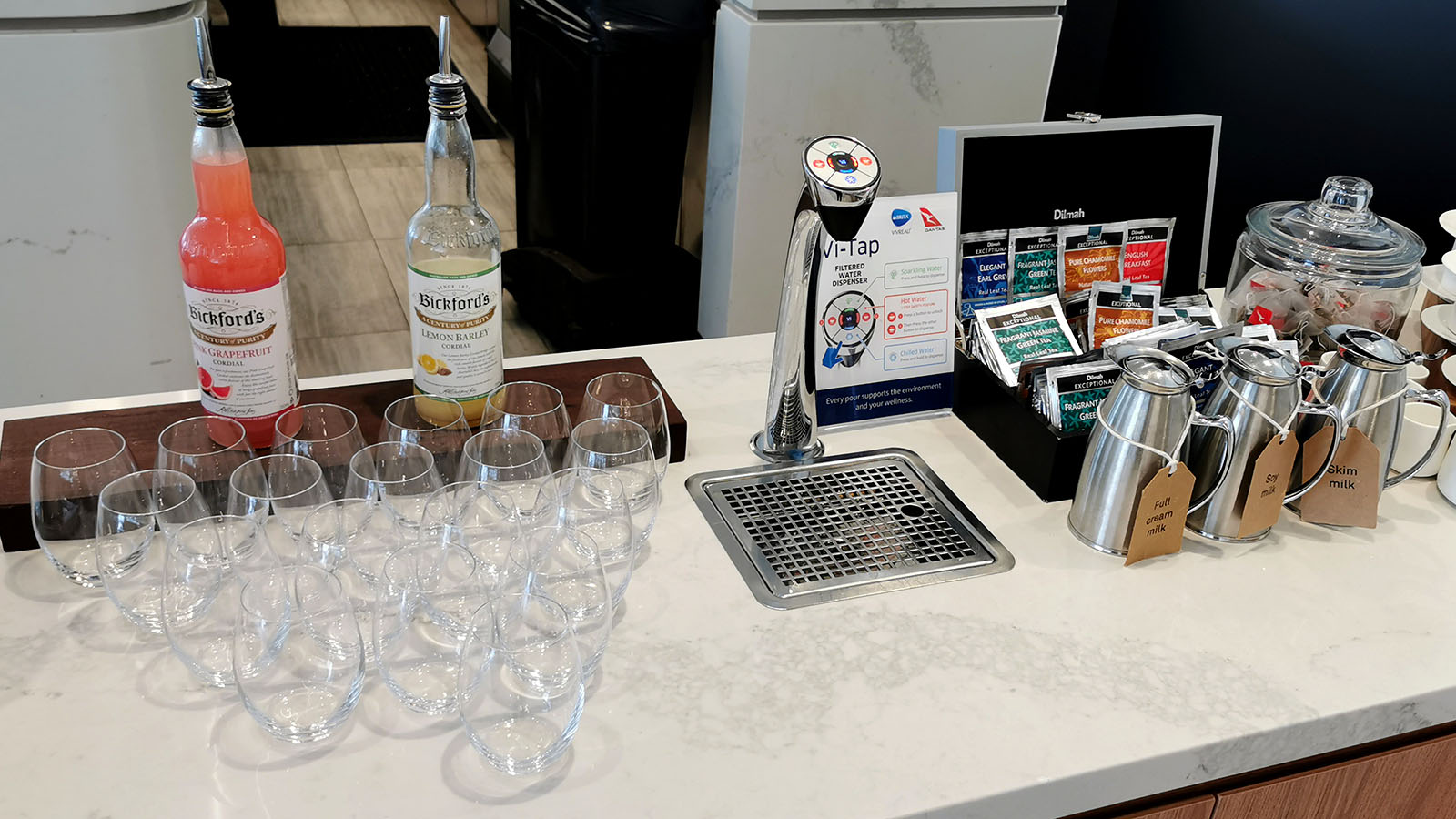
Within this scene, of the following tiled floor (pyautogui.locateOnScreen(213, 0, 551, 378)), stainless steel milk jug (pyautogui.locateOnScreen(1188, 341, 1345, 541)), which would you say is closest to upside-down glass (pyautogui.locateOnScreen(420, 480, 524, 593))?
stainless steel milk jug (pyautogui.locateOnScreen(1188, 341, 1345, 541))

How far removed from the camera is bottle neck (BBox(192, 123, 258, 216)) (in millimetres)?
1073

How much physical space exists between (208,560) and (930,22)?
2.22 metres

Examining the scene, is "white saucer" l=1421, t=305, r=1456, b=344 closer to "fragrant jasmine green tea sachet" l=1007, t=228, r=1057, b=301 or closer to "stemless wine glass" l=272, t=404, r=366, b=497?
"fragrant jasmine green tea sachet" l=1007, t=228, r=1057, b=301

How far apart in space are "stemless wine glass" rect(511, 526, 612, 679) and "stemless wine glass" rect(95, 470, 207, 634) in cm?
30

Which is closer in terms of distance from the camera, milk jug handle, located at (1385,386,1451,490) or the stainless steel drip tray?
the stainless steel drip tray

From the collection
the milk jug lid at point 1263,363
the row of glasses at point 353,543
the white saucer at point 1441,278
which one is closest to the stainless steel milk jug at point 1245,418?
the milk jug lid at point 1263,363

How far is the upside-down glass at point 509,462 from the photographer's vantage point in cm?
104

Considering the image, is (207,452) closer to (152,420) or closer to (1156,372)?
(152,420)

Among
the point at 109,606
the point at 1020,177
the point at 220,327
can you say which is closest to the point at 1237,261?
the point at 1020,177

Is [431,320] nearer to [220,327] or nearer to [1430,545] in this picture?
[220,327]

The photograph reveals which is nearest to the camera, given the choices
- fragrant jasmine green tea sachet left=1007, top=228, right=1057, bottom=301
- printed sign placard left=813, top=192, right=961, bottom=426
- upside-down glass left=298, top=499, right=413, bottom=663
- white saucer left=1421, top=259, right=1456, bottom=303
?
upside-down glass left=298, top=499, right=413, bottom=663

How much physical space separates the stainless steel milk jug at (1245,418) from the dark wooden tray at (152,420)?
21.9 inches

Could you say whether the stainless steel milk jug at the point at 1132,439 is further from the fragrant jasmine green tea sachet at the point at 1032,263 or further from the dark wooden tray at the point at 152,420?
the dark wooden tray at the point at 152,420

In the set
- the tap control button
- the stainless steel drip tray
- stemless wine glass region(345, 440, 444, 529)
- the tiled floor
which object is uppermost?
the tap control button
